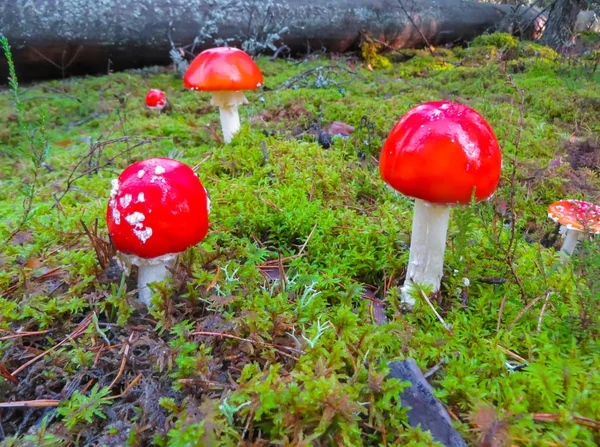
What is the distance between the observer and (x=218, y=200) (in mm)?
2922

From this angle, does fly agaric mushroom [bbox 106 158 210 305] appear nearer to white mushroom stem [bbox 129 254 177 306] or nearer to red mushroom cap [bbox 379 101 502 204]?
white mushroom stem [bbox 129 254 177 306]

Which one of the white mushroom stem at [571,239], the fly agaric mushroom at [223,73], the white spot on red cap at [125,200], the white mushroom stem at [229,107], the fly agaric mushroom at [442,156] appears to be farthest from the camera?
the white mushroom stem at [229,107]

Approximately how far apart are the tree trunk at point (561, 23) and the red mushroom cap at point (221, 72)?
7.18m

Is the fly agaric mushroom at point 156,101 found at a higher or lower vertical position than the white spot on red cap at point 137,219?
lower

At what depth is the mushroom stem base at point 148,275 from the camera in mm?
2018

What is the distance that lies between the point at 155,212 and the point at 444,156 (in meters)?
1.22

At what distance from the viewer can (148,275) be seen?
204cm

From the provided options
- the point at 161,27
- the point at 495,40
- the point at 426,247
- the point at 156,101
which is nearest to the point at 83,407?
the point at 426,247

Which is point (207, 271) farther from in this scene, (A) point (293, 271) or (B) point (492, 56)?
(B) point (492, 56)

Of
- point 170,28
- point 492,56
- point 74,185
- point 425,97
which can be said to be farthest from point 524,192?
point 170,28

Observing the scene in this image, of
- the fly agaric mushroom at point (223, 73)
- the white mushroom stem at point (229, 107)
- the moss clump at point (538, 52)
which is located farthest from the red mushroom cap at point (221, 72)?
the moss clump at point (538, 52)

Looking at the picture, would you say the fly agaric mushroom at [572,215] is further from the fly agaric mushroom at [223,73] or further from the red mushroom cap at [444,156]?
the fly agaric mushroom at [223,73]

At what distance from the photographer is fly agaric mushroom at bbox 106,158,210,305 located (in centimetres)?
176

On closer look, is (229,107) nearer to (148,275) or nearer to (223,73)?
(223,73)
